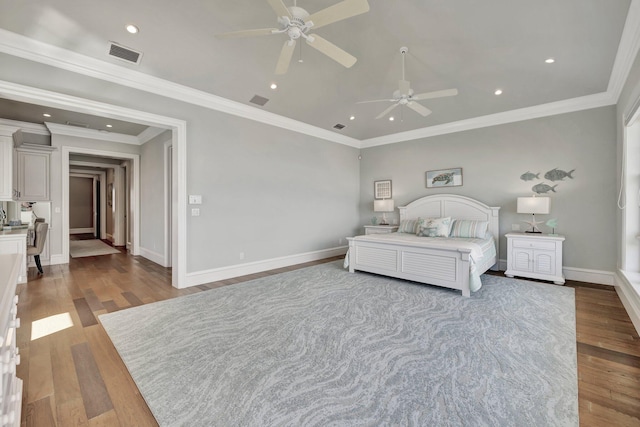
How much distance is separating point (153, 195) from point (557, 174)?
7.61m

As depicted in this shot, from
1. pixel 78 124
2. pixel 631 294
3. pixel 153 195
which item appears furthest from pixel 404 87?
pixel 78 124

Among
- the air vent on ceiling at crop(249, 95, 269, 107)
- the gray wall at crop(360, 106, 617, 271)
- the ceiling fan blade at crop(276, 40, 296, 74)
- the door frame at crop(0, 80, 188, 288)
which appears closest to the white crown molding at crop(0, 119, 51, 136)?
the door frame at crop(0, 80, 188, 288)

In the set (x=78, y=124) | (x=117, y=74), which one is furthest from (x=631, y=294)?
(x=78, y=124)

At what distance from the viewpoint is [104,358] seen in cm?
222

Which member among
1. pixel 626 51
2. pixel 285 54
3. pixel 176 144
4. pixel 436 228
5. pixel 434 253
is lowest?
pixel 434 253

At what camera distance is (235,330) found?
2672mm

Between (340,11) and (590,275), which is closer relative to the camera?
(340,11)

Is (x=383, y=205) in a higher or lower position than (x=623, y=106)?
lower

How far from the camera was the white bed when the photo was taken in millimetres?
3680

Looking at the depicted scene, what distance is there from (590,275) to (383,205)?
3.61 m

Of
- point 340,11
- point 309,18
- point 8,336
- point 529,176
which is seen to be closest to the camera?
point 8,336

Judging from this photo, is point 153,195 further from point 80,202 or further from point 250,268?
point 80,202

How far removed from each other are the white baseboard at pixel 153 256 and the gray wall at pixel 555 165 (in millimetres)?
5490

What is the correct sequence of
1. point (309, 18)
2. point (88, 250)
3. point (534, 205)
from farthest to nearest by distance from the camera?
1. point (88, 250)
2. point (534, 205)
3. point (309, 18)
